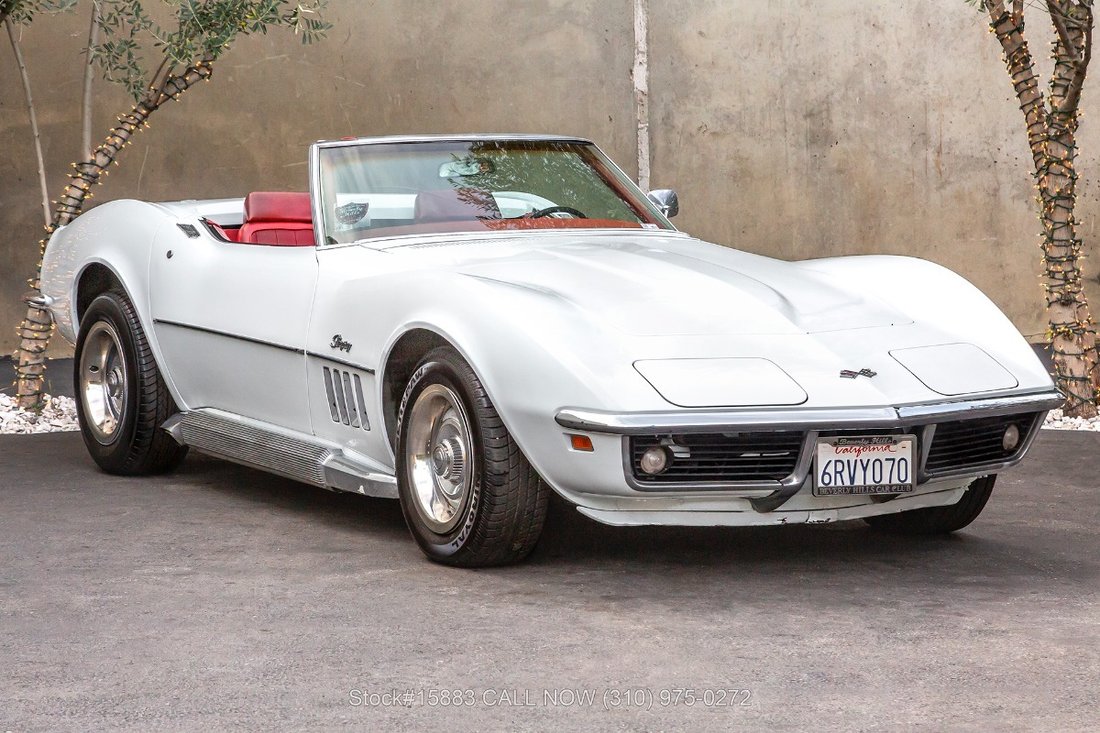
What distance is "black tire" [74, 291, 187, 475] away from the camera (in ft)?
20.1

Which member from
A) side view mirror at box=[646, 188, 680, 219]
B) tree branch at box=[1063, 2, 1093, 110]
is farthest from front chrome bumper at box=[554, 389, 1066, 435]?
tree branch at box=[1063, 2, 1093, 110]

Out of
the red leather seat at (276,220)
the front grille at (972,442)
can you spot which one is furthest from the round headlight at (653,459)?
the red leather seat at (276,220)

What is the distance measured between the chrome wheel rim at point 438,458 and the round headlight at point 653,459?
0.59m

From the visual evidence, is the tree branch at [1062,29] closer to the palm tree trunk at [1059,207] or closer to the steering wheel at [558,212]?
the palm tree trunk at [1059,207]

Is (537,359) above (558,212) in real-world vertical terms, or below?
below

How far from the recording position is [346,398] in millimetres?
4957

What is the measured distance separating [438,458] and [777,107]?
773 centimetres

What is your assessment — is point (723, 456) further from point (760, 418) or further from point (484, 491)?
point (484, 491)

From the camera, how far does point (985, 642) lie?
3688 millimetres

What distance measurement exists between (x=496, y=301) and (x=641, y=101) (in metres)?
7.54

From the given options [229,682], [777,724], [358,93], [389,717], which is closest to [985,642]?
[777,724]

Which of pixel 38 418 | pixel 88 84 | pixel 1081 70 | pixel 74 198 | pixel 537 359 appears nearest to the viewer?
pixel 537 359

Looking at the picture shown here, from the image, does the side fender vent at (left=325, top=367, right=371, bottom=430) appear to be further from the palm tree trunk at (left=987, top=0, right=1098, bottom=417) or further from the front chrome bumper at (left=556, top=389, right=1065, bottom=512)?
the palm tree trunk at (left=987, top=0, right=1098, bottom=417)

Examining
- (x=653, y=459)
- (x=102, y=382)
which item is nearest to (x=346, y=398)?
(x=653, y=459)
